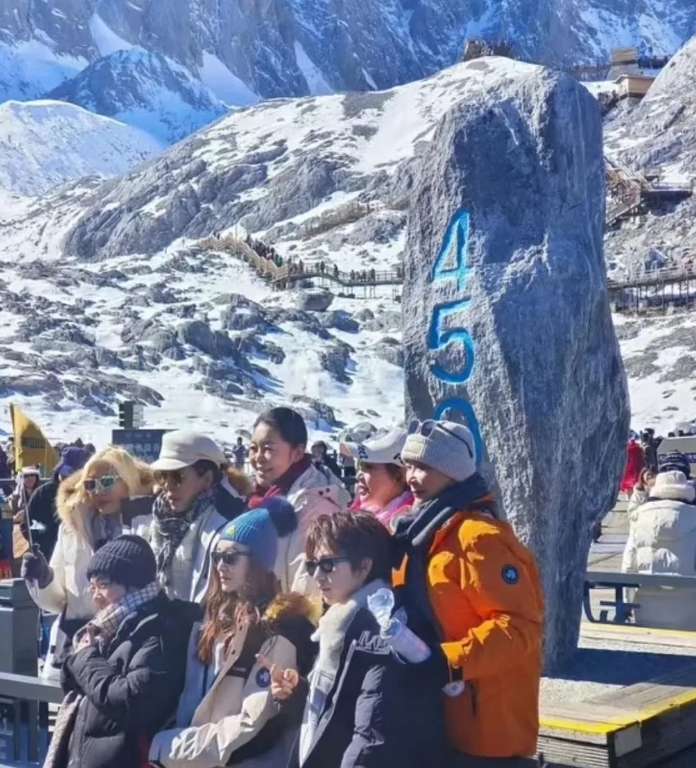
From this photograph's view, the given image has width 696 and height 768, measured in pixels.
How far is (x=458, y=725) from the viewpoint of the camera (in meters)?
3.06

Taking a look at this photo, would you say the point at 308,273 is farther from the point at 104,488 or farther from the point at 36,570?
the point at 36,570

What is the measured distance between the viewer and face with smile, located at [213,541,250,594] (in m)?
3.29

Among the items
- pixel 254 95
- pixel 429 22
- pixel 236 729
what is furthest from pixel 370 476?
pixel 429 22

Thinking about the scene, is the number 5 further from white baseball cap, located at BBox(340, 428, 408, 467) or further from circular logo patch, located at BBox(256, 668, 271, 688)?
circular logo patch, located at BBox(256, 668, 271, 688)

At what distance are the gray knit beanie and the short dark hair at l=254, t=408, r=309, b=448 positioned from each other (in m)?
0.79

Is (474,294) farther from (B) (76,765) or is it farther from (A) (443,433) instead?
(B) (76,765)

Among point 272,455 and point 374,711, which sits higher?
point 272,455

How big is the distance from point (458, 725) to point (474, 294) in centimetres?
276

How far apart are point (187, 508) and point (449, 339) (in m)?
1.94

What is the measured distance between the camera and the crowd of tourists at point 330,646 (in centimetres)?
297

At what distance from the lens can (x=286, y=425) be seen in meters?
4.09

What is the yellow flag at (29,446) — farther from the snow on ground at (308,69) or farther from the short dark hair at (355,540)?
the snow on ground at (308,69)

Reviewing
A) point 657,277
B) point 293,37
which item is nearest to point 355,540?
point 657,277

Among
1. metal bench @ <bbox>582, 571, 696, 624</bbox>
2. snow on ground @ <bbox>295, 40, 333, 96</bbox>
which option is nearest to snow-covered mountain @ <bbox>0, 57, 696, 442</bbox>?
metal bench @ <bbox>582, 571, 696, 624</bbox>
